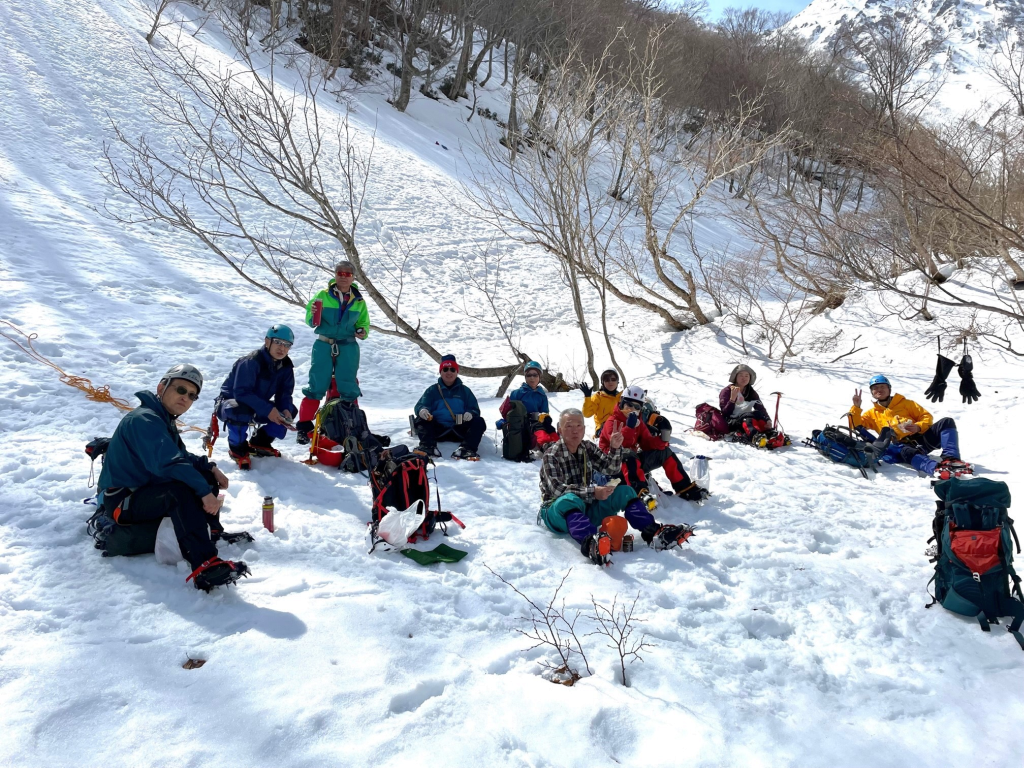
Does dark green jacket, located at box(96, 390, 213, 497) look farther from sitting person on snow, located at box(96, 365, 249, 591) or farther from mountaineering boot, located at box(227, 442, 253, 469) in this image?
mountaineering boot, located at box(227, 442, 253, 469)

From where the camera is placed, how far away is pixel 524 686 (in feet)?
9.41

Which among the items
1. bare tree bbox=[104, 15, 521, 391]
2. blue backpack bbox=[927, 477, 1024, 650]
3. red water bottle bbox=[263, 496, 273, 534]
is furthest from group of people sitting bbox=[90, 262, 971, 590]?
bare tree bbox=[104, 15, 521, 391]

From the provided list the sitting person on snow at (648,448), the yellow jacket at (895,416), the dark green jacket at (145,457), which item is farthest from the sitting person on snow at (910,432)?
the dark green jacket at (145,457)

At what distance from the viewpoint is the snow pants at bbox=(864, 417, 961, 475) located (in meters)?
6.04

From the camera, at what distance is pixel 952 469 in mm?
5688

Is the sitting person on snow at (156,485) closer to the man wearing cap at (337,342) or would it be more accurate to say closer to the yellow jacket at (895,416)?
the man wearing cap at (337,342)

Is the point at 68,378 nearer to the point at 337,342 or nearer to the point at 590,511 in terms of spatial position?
the point at 337,342

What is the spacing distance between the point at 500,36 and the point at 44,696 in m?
27.9

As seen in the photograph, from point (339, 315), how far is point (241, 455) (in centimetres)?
166

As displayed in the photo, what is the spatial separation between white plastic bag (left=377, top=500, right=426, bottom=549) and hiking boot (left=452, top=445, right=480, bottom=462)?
219 cm

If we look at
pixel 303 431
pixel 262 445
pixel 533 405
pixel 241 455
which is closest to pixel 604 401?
pixel 533 405

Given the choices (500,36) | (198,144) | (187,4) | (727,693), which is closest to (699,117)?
(500,36)

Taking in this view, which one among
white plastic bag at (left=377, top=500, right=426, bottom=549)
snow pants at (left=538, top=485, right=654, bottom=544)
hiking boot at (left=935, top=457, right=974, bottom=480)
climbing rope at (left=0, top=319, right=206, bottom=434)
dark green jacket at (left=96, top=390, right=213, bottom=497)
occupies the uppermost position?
hiking boot at (left=935, top=457, right=974, bottom=480)

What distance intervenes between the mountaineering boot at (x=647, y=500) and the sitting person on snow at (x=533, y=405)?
160cm
